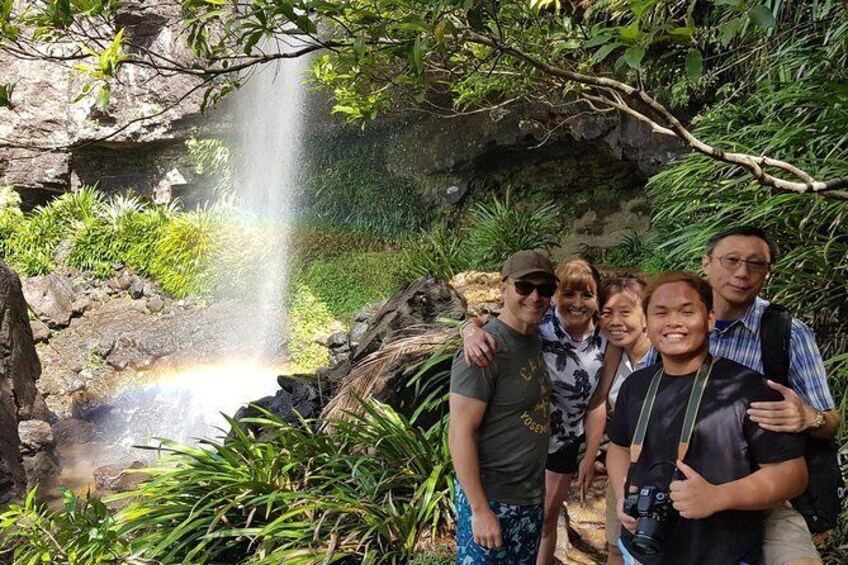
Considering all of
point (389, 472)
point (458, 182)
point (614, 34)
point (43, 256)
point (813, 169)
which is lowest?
point (389, 472)

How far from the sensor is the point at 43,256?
38.8ft

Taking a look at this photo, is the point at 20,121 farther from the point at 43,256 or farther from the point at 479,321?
the point at 479,321

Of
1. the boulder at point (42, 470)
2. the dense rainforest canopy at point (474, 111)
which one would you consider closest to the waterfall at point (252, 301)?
the boulder at point (42, 470)

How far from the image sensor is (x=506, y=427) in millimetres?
2193

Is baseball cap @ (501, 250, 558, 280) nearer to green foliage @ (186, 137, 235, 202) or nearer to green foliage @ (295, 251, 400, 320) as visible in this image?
green foliage @ (295, 251, 400, 320)

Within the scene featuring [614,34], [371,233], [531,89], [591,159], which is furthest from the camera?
[371,233]

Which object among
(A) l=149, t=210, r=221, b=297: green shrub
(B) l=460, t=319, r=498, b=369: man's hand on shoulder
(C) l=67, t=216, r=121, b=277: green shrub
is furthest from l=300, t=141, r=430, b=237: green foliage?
(B) l=460, t=319, r=498, b=369: man's hand on shoulder

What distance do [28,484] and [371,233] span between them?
7050 mm

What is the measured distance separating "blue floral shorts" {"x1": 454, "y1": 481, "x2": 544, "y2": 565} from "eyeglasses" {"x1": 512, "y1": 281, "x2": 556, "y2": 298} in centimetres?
72

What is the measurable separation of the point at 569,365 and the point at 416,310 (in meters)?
3.58

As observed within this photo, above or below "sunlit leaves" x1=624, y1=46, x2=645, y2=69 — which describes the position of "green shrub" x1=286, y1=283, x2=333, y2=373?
below

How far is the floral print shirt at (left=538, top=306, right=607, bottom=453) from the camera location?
251 cm

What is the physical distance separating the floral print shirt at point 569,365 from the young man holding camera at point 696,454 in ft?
2.24

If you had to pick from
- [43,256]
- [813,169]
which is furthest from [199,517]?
[43,256]
